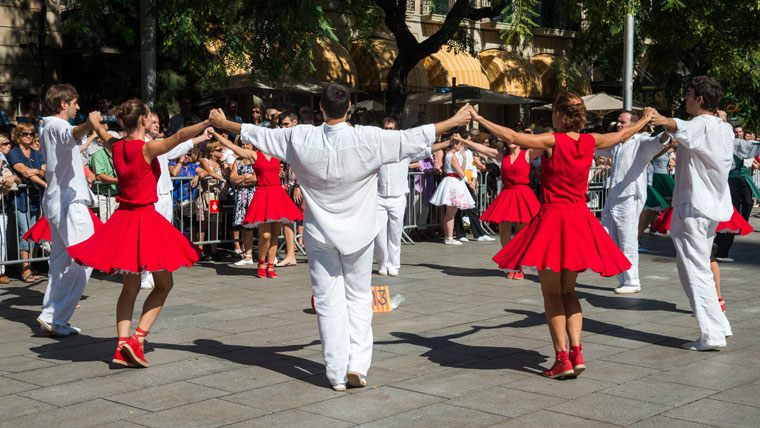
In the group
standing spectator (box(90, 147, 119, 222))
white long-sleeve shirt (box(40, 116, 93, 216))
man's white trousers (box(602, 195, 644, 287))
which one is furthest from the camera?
standing spectator (box(90, 147, 119, 222))

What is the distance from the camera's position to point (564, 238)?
6.49m

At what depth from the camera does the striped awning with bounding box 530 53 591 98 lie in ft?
→ 103

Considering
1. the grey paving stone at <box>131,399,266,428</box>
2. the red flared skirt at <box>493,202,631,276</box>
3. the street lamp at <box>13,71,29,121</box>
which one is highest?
the street lamp at <box>13,71,29,121</box>

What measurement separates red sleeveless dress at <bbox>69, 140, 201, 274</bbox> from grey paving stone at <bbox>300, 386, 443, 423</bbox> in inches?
63.9

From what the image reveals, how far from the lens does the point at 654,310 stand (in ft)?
30.9

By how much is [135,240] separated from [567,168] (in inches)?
119

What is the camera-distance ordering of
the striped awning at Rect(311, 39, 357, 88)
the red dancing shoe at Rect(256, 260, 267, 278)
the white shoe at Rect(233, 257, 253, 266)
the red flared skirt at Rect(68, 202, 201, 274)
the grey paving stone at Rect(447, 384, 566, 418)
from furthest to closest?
the striped awning at Rect(311, 39, 357, 88) → the white shoe at Rect(233, 257, 253, 266) → the red dancing shoe at Rect(256, 260, 267, 278) → the red flared skirt at Rect(68, 202, 201, 274) → the grey paving stone at Rect(447, 384, 566, 418)

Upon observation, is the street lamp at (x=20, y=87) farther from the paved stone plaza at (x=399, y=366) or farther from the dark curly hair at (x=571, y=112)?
the dark curly hair at (x=571, y=112)

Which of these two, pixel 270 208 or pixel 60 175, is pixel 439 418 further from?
pixel 270 208

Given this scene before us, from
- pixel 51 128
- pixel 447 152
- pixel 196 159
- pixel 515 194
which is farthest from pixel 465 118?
pixel 447 152

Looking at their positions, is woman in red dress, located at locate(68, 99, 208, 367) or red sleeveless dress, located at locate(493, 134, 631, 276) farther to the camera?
woman in red dress, located at locate(68, 99, 208, 367)

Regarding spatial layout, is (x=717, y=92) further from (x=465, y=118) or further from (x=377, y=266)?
(x=377, y=266)

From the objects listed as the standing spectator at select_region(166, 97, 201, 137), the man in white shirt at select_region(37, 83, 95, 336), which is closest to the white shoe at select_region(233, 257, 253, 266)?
the standing spectator at select_region(166, 97, 201, 137)

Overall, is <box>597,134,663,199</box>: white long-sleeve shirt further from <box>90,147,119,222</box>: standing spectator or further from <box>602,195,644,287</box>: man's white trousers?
<box>90,147,119,222</box>: standing spectator
